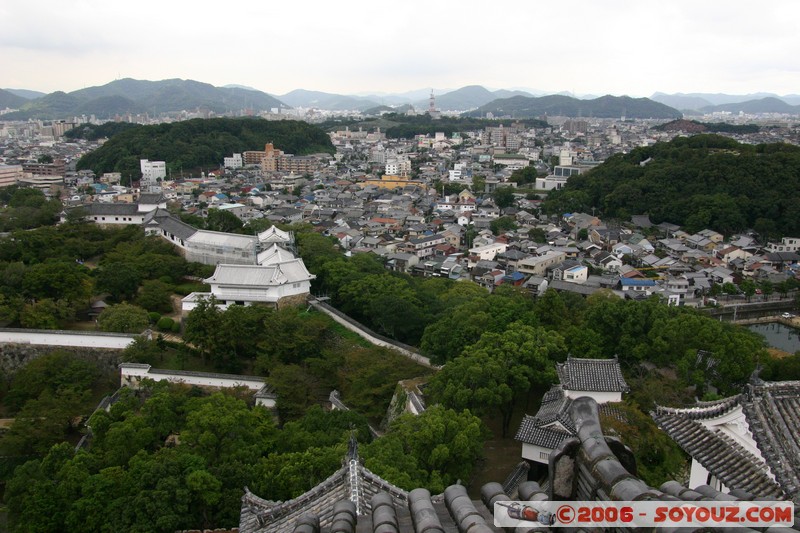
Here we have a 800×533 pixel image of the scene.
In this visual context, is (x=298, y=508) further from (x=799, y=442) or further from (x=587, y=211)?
(x=587, y=211)

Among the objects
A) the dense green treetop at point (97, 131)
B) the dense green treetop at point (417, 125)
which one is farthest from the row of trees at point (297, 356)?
the dense green treetop at point (417, 125)

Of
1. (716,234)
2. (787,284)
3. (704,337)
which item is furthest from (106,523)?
(716,234)

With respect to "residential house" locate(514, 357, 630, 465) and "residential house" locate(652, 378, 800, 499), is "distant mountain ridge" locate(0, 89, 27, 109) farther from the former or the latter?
"residential house" locate(652, 378, 800, 499)

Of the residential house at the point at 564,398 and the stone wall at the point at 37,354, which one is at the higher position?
the residential house at the point at 564,398

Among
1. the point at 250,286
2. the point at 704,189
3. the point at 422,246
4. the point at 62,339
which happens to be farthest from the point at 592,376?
the point at 704,189

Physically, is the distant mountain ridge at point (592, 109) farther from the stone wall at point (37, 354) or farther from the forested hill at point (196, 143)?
the stone wall at point (37, 354)

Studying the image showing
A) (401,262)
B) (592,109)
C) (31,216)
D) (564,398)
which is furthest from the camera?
(592,109)

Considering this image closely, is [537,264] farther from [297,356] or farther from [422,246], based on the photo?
[297,356]
